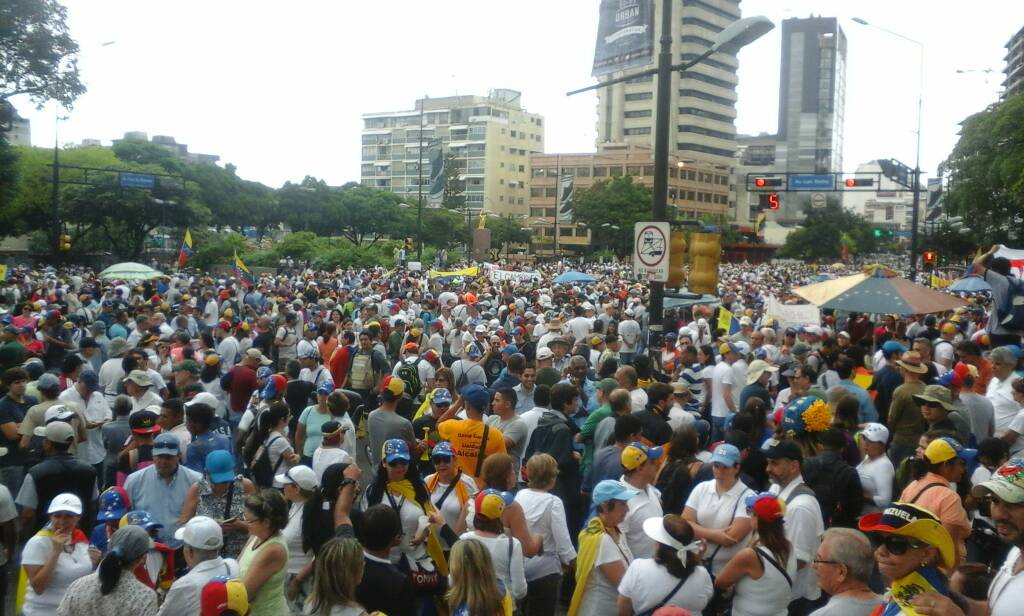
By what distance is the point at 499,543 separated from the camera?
488 cm

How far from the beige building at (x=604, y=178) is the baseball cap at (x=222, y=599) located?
3857 inches

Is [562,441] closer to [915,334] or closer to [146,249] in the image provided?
[915,334]

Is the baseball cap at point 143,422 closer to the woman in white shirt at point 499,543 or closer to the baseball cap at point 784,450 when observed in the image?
the woman in white shirt at point 499,543

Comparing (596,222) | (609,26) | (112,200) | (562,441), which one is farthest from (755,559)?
(596,222)

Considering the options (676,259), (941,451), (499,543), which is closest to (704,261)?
(676,259)

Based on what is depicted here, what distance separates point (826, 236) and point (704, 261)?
281ft

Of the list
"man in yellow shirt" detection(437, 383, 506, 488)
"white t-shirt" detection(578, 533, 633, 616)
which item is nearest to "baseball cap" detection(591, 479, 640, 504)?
"white t-shirt" detection(578, 533, 633, 616)

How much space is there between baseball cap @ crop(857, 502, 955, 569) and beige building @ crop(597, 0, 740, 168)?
392 feet

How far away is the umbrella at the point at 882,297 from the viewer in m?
11.9

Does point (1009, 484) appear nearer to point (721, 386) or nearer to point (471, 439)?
point (471, 439)

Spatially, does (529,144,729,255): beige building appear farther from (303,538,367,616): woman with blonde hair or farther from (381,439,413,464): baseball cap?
(303,538,367,616): woman with blonde hair

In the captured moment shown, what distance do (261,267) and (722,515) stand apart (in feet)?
155

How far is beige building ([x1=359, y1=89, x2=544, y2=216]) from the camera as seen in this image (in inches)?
5044

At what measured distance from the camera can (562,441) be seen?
7098mm
